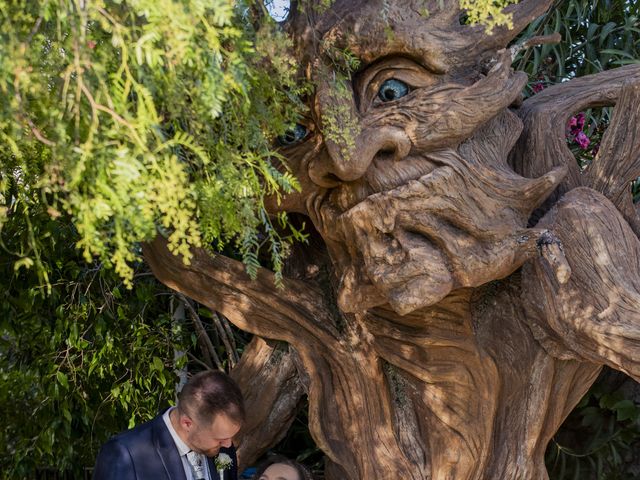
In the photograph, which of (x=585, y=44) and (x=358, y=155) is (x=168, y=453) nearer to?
(x=358, y=155)

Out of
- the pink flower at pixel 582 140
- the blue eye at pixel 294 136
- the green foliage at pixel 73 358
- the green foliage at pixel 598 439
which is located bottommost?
the green foliage at pixel 598 439

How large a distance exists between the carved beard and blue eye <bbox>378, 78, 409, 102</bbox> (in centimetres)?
23

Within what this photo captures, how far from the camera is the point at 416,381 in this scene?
12.1 feet

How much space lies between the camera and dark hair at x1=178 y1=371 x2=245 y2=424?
10.2 ft

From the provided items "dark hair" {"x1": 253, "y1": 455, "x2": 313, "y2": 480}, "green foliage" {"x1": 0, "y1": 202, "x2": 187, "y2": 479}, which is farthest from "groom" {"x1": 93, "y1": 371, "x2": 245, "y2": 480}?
"green foliage" {"x1": 0, "y1": 202, "x2": 187, "y2": 479}

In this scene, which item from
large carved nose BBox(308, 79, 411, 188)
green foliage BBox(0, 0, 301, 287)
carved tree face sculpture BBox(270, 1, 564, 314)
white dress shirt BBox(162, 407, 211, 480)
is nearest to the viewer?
green foliage BBox(0, 0, 301, 287)

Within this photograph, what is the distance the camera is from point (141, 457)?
3176mm

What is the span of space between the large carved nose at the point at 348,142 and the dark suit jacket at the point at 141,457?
3.58ft

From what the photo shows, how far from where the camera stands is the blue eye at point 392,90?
3.19m

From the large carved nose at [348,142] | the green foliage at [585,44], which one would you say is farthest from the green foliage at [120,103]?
the green foliage at [585,44]

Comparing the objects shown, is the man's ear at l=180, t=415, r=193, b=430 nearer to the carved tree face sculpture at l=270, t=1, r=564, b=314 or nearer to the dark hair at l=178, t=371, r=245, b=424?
the dark hair at l=178, t=371, r=245, b=424

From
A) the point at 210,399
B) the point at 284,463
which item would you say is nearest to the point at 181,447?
the point at 210,399

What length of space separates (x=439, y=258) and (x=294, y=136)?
0.68 metres

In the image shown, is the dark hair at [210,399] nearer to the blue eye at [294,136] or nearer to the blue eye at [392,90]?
the blue eye at [294,136]
